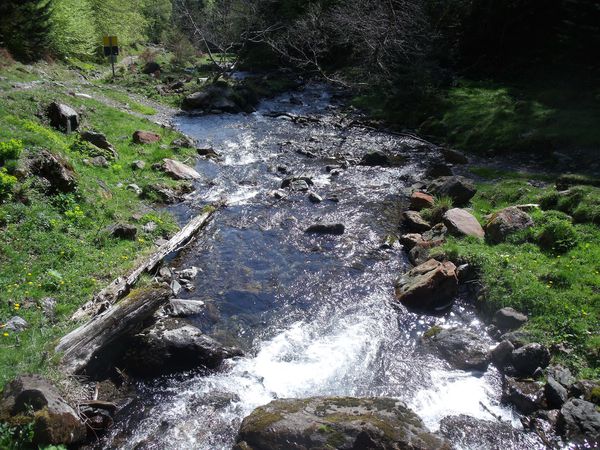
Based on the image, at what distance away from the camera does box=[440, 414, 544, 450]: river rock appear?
8.08m

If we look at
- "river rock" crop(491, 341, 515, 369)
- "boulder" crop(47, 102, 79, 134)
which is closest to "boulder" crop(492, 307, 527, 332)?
"river rock" crop(491, 341, 515, 369)

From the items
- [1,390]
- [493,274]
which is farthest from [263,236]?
[1,390]

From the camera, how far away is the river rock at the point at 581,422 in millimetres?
7871

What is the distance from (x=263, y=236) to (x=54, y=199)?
633 cm

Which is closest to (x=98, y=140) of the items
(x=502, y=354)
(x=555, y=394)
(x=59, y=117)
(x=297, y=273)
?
(x=59, y=117)

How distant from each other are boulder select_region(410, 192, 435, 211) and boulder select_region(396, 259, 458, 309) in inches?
187

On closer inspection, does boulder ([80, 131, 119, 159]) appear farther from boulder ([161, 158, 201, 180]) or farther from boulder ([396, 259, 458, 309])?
boulder ([396, 259, 458, 309])

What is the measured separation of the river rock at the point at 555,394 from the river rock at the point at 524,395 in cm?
12

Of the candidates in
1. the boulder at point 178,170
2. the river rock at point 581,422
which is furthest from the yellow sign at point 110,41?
the river rock at point 581,422

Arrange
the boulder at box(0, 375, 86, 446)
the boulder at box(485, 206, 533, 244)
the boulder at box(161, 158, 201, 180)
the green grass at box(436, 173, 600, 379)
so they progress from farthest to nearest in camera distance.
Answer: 1. the boulder at box(161, 158, 201, 180)
2. the boulder at box(485, 206, 533, 244)
3. the green grass at box(436, 173, 600, 379)
4. the boulder at box(0, 375, 86, 446)

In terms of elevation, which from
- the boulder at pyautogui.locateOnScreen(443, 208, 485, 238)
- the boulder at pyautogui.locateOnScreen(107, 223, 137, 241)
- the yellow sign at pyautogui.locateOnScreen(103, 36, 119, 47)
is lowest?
the boulder at pyautogui.locateOnScreen(443, 208, 485, 238)

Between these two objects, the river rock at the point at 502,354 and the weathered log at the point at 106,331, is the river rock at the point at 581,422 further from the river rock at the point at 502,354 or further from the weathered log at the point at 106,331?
the weathered log at the point at 106,331

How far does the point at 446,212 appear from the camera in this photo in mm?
15609

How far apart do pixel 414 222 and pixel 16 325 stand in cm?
1193
